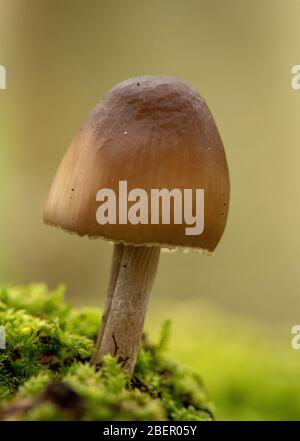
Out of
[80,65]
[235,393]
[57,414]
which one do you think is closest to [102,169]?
[57,414]

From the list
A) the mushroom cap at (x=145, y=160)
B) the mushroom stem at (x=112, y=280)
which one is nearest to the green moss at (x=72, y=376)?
the mushroom stem at (x=112, y=280)

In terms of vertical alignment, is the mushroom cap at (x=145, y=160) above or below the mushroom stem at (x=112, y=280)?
above

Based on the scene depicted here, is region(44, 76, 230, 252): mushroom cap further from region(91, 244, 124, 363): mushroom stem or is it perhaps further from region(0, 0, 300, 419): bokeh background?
region(0, 0, 300, 419): bokeh background

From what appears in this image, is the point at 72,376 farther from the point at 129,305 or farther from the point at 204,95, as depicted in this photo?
the point at 204,95

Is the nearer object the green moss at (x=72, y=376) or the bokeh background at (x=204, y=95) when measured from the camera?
the green moss at (x=72, y=376)

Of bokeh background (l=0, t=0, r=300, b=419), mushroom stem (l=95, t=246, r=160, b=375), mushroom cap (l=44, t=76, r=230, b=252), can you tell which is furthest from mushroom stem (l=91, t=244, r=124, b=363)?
bokeh background (l=0, t=0, r=300, b=419)

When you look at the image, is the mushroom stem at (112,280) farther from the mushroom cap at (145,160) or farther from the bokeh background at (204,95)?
the bokeh background at (204,95)

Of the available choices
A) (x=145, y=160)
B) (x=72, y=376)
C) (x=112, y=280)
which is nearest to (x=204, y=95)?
(x=112, y=280)
